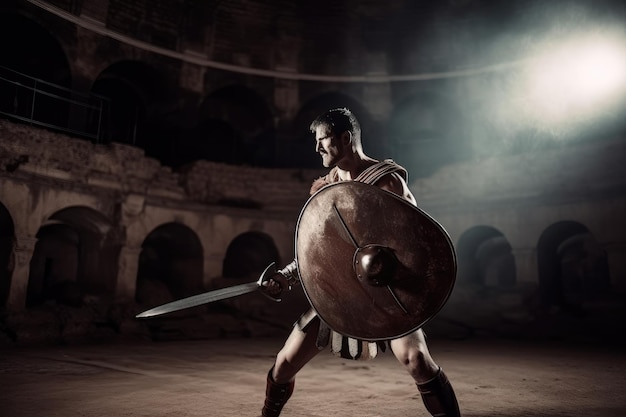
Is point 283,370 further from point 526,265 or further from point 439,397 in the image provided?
point 526,265

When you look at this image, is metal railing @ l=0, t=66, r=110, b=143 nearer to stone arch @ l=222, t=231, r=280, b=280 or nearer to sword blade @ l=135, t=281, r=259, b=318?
stone arch @ l=222, t=231, r=280, b=280

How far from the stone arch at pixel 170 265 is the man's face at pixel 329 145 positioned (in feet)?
30.5

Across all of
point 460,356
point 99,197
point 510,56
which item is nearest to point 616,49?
point 510,56

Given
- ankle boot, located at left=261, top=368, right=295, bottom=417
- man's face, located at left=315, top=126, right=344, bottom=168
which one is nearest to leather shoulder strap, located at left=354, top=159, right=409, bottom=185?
man's face, located at left=315, top=126, right=344, bottom=168

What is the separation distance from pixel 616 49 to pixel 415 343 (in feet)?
53.7

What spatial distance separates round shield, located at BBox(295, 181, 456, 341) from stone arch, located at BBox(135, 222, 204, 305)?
9.36 meters

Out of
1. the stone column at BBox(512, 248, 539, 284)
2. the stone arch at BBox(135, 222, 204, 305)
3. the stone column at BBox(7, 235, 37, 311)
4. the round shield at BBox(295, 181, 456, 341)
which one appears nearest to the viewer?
the round shield at BBox(295, 181, 456, 341)

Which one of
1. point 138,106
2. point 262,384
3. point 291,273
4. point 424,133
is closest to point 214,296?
point 291,273

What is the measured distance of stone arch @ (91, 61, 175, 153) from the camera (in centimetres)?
1598

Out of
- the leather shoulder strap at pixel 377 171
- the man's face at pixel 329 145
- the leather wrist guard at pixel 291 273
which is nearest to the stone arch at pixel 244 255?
the leather wrist guard at pixel 291 273

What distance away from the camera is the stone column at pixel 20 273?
8577mm

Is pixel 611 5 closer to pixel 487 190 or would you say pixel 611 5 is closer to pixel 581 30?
pixel 581 30

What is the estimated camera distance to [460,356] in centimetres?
684

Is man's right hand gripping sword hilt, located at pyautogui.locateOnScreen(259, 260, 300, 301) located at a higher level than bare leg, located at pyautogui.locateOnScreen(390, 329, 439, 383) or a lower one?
higher
